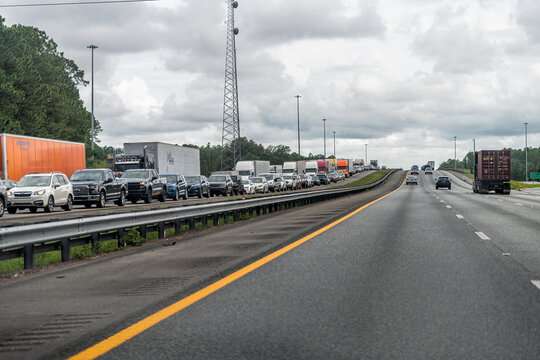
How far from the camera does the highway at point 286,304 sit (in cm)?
475

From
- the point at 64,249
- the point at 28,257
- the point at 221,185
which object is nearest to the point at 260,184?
the point at 221,185

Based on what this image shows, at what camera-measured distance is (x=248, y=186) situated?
52125mm

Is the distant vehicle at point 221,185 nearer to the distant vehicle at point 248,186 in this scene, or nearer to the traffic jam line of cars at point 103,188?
the traffic jam line of cars at point 103,188

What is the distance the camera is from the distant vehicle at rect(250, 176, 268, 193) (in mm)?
54472

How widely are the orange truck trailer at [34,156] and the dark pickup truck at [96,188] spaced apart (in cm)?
263

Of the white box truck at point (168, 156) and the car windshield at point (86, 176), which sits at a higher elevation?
the white box truck at point (168, 156)

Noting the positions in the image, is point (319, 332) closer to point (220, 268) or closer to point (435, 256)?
point (220, 268)

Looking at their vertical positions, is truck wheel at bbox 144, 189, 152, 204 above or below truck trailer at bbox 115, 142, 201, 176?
below

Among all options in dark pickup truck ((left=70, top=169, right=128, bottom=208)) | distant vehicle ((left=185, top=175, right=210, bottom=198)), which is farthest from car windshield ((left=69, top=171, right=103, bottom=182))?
distant vehicle ((left=185, top=175, right=210, bottom=198))

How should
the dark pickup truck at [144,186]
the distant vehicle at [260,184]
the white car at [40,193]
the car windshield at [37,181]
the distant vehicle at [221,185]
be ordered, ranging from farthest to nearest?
the distant vehicle at [260,184] → the distant vehicle at [221,185] → the dark pickup truck at [144,186] → the car windshield at [37,181] → the white car at [40,193]

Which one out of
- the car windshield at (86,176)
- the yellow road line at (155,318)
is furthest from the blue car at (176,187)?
the yellow road line at (155,318)

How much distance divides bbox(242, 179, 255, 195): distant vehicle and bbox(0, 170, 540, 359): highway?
40358mm

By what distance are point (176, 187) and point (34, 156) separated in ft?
32.7

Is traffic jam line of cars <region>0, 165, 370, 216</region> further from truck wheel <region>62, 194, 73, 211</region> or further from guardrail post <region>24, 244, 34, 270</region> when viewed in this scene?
guardrail post <region>24, 244, 34, 270</region>
